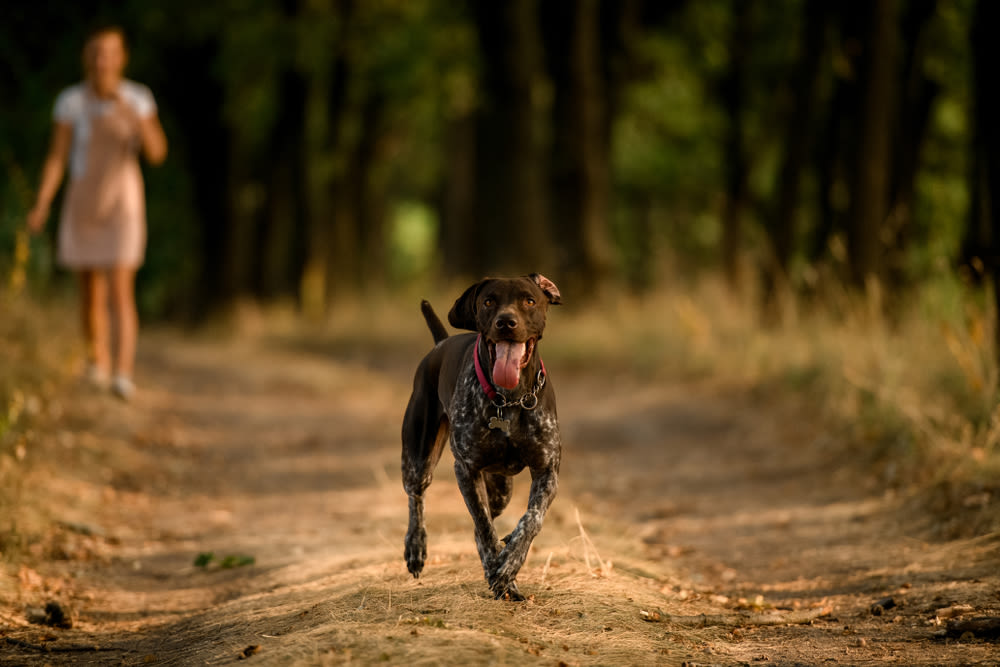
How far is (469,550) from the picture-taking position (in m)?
5.75

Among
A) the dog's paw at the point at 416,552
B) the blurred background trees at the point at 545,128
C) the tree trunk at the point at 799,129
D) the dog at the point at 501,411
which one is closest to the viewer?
the dog at the point at 501,411

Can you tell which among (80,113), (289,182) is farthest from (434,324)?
(289,182)

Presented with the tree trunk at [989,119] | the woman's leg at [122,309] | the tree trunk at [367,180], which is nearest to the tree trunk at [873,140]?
the tree trunk at [989,119]

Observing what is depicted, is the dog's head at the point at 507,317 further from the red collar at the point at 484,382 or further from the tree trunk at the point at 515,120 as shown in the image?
the tree trunk at the point at 515,120

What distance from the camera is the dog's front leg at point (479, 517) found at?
474 cm

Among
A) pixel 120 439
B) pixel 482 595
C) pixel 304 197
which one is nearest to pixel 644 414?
pixel 120 439

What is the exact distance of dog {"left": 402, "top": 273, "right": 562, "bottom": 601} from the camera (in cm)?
450

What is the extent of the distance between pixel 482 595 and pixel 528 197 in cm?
1197

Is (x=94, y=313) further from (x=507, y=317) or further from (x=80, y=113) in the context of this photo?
(x=507, y=317)

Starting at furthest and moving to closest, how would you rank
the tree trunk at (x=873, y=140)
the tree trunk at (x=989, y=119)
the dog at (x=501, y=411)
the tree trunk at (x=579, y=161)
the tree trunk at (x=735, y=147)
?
the tree trunk at (x=735, y=147) → the tree trunk at (x=579, y=161) → the tree trunk at (x=873, y=140) → the tree trunk at (x=989, y=119) → the dog at (x=501, y=411)

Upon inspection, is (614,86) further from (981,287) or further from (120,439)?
(120,439)

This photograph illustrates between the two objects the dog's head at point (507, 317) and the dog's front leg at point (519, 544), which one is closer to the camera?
the dog's head at point (507, 317)

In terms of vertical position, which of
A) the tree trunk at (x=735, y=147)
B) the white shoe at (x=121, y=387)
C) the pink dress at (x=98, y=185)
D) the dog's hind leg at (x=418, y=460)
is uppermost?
the tree trunk at (x=735, y=147)

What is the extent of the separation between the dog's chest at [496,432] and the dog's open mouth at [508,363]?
0.72ft
